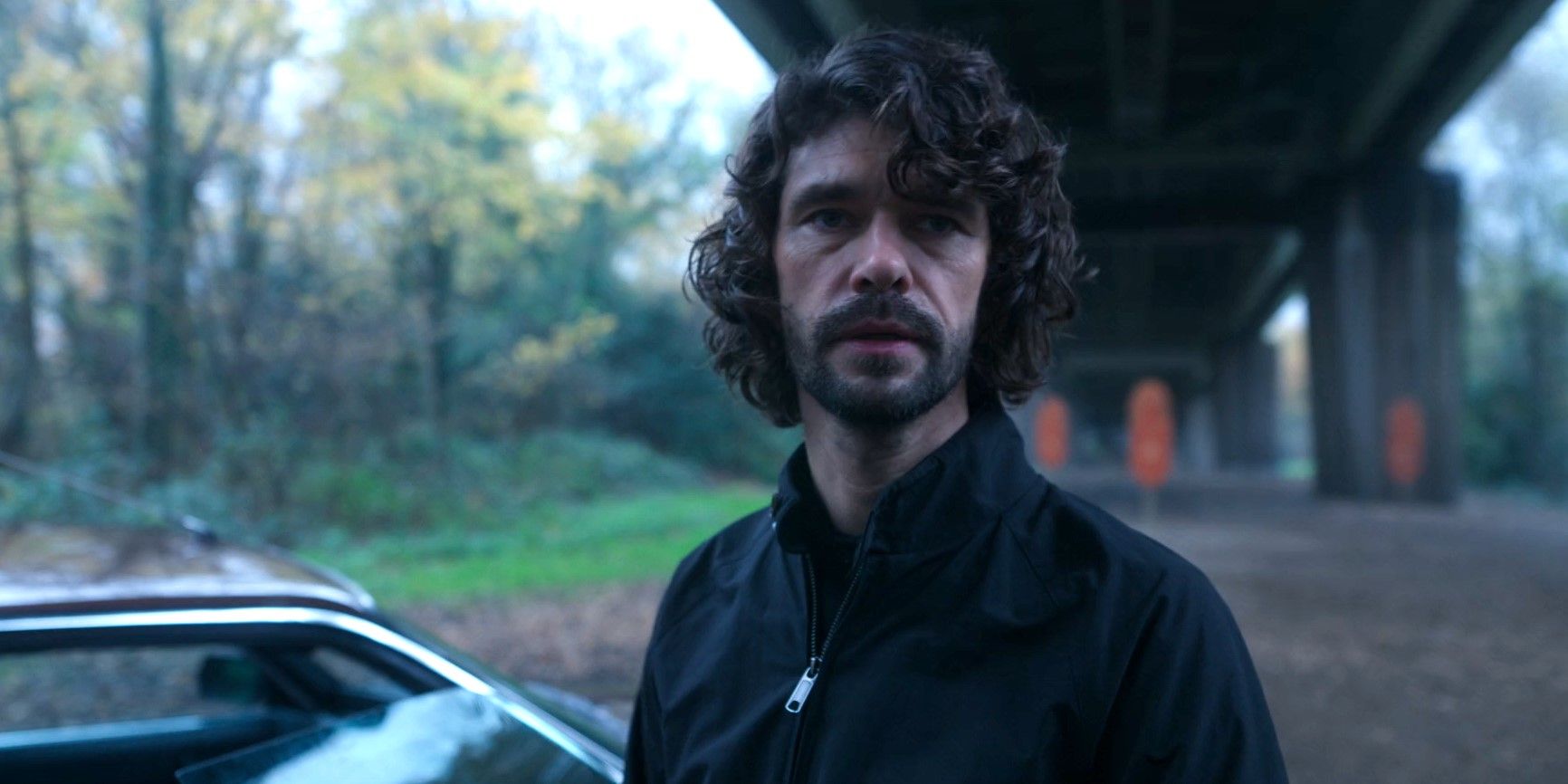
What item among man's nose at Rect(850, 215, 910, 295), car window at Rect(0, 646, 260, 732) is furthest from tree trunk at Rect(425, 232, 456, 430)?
man's nose at Rect(850, 215, 910, 295)

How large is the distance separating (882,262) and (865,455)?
27 cm

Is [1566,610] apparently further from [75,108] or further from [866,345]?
[75,108]

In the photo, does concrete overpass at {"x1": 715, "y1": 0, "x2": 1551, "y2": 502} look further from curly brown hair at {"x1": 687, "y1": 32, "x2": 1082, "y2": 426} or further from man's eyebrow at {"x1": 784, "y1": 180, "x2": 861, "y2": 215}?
man's eyebrow at {"x1": 784, "y1": 180, "x2": 861, "y2": 215}

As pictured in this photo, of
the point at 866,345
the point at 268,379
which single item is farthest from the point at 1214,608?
the point at 268,379

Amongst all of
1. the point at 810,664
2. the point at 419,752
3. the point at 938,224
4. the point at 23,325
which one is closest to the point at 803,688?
the point at 810,664

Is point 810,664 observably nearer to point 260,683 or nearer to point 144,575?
point 144,575

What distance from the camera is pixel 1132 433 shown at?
13.8 metres

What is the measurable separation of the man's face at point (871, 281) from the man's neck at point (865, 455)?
0.03m

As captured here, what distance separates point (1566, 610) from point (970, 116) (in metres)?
9.96

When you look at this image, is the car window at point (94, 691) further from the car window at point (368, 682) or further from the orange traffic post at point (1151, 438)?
the orange traffic post at point (1151, 438)

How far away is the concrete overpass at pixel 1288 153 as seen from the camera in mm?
11680

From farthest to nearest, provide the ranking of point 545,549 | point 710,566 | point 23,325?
point 23,325
point 545,549
point 710,566

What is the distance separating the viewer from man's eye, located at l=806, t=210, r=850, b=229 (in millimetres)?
1861

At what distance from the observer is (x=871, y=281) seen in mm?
1756
